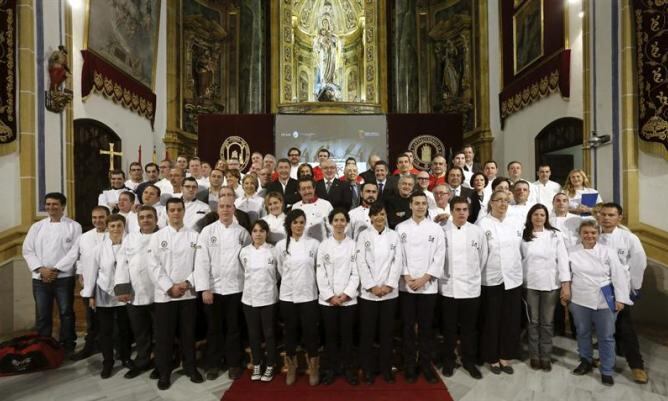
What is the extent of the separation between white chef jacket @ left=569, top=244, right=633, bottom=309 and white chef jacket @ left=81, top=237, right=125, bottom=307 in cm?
454

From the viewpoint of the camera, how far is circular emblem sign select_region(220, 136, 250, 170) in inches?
387

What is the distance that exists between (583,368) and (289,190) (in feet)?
12.3

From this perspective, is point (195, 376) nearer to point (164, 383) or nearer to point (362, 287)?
point (164, 383)

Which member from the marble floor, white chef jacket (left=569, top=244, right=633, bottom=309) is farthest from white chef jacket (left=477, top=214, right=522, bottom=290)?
the marble floor

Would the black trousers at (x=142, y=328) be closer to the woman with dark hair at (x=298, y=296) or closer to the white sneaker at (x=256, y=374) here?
the white sneaker at (x=256, y=374)

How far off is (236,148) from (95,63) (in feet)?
11.5

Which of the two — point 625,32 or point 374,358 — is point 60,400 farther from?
point 625,32

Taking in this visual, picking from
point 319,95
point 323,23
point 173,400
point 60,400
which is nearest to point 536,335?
point 173,400

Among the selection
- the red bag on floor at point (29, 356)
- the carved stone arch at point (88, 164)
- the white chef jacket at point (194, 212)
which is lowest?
the red bag on floor at point (29, 356)

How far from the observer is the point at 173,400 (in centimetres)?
352

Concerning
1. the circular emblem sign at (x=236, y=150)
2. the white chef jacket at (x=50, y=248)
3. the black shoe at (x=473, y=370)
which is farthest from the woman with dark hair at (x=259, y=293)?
the circular emblem sign at (x=236, y=150)

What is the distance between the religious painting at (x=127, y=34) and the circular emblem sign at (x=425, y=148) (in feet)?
21.3

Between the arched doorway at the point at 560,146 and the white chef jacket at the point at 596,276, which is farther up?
the arched doorway at the point at 560,146

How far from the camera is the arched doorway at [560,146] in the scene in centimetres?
766
